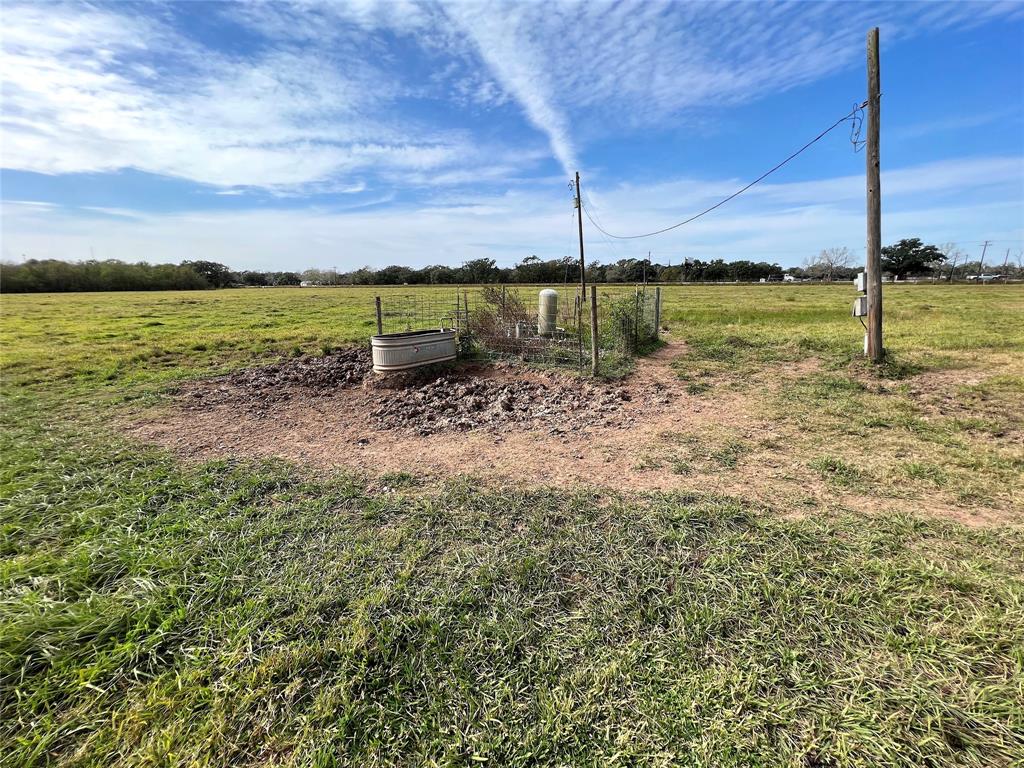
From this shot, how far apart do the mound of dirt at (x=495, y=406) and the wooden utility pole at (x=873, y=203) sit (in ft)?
17.6

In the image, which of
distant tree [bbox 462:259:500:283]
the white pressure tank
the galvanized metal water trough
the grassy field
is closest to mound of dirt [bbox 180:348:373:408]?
the galvanized metal water trough

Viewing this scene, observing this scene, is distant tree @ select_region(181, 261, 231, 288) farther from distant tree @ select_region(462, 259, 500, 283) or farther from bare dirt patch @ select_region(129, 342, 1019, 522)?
bare dirt patch @ select_region(129, 342, 1019, 522)

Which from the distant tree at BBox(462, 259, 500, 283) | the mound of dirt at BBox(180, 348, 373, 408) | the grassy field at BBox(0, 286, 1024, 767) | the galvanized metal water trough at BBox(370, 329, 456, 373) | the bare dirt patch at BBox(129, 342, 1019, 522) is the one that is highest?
the distant tree at BBox(462, 259, 500, 283)

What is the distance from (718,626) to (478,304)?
390 inches

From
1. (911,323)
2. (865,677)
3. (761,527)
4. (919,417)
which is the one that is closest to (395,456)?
(761,527)

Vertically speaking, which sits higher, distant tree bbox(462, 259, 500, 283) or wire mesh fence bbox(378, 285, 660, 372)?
distant tree bbox(462, 259, 500, 283)

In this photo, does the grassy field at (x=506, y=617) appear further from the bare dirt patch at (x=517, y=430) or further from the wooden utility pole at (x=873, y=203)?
the wooden utility pole at (x=873, y=203)

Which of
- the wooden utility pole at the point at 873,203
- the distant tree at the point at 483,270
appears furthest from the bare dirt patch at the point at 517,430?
the distant tree at the point at 483,270

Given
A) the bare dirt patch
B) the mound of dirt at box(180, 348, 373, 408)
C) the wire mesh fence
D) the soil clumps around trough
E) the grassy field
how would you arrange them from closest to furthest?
1. the grassy field
2. the bare dirt patch
3. the soil clumps around trough
4. the mound of dirt at box(180, 348, 373, 408)
5. the wire mesh fence

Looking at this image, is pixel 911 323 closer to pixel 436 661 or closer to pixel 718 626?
pixel 718 626

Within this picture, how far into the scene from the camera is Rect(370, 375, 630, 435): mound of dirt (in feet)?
19.7

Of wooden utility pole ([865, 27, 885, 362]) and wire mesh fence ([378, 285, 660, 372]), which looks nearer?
wooden utility pole ([865, 27, 885, 362])

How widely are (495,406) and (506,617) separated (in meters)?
4.38

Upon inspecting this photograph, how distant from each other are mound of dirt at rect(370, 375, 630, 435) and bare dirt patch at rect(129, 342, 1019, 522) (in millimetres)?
28
